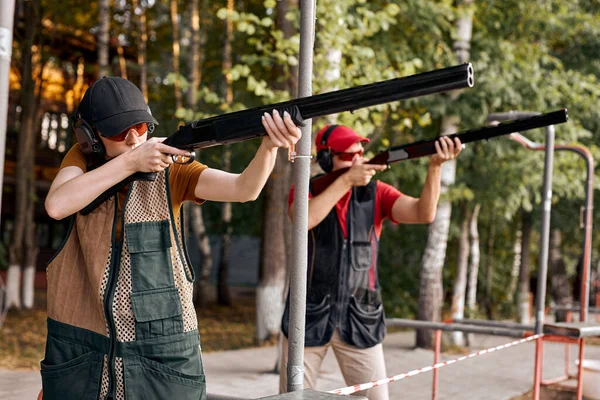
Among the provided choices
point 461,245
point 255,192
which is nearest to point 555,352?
point 461,245

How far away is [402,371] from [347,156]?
6828mm

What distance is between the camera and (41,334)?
13.2m

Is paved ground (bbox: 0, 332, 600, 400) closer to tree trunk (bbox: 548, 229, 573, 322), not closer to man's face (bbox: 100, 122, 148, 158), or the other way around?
man's face (bbox: 100, 122, 148, 158)

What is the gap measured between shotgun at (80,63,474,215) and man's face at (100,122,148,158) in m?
0.15

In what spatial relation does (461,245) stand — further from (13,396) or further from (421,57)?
(13,396)

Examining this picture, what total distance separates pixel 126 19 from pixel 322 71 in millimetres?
12002

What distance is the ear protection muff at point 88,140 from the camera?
2.60 m

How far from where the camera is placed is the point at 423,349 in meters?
12.8

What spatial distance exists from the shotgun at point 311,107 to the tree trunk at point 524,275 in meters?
15.6

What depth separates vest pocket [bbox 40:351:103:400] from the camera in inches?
97.3

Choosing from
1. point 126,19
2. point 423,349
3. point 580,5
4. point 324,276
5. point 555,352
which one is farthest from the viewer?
point 126,19

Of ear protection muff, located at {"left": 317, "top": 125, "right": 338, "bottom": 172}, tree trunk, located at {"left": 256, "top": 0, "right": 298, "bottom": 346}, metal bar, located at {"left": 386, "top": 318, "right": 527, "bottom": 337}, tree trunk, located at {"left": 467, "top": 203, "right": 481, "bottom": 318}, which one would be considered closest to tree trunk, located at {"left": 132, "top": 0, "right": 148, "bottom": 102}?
tree trunk, located at {"left": 256, "top": 0, "right": 298, "bottom": 346}

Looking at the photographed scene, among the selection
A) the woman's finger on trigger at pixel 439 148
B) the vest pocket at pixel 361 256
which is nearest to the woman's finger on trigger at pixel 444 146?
the woman's finger on trigger at pixel 439 148

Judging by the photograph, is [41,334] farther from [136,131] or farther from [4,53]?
[136,131]
